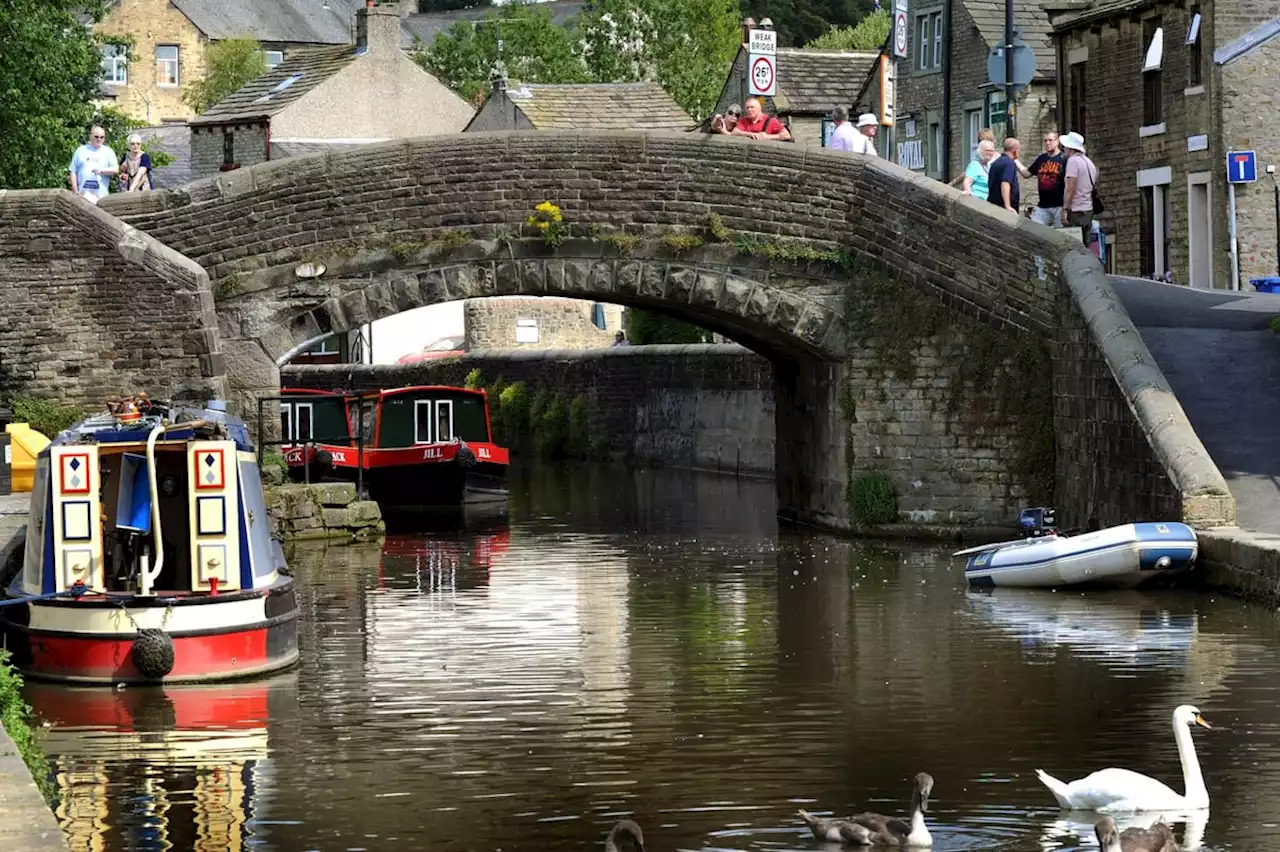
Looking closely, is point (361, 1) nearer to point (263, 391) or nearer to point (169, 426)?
point (263, 391)

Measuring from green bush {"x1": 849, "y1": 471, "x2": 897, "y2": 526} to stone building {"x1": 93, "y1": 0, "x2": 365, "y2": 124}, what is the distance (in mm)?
64965

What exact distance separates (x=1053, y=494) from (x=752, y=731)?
1070 cm

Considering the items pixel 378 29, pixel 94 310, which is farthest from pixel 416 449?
pixel 378 29

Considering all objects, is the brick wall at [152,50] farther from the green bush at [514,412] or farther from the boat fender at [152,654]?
the boat fender at [152,654]

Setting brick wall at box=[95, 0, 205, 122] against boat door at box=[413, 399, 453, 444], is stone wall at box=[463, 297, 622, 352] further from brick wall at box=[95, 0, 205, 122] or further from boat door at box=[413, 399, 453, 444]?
brick wall at box=[95, 0, 205, 122]

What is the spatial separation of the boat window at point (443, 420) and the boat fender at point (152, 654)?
19536 millimetres

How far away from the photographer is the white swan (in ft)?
36.3

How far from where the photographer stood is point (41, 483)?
1589 centimetres

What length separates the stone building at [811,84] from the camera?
5116 centimetres

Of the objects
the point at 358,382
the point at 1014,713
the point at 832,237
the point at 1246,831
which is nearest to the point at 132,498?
the point at 1014,713

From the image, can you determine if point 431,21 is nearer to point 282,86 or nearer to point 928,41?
point 282,86

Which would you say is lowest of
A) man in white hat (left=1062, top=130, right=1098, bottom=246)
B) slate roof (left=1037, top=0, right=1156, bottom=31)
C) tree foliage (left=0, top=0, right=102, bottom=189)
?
man in white hat (left=1062, top=130, right=1098, bottom=246)

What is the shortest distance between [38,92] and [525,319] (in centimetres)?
2516

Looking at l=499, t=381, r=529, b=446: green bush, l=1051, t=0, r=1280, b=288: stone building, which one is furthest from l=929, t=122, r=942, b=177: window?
l=499, t=381, r=529, b=446: green bush
